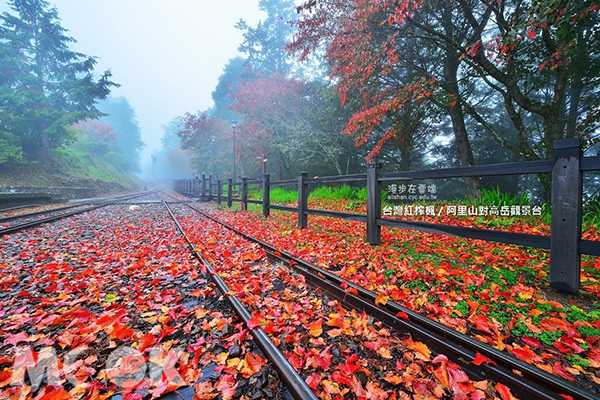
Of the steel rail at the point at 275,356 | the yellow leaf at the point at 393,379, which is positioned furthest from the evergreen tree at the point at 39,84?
the yellow leaf at the point at 393,379

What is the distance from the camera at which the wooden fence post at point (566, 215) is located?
2023 mm

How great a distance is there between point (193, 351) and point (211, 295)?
83 cm

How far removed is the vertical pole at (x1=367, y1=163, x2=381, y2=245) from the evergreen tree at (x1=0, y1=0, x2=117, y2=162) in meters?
20.2

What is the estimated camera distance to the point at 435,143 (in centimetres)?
1184

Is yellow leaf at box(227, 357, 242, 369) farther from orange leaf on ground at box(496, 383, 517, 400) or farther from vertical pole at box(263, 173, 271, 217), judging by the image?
vertical pole at box(263, 173, 271, 217)

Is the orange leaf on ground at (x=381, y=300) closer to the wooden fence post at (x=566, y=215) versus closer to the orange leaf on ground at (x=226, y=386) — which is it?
the orange leaf on ground at (x=226, y=386)

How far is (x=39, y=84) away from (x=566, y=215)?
86.1 ft

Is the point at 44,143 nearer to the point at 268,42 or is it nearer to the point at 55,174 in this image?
the point at 55,174

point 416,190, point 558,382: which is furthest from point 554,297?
point 416,190

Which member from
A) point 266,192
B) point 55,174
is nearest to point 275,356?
point 266,192

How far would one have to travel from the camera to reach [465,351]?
1.47 m

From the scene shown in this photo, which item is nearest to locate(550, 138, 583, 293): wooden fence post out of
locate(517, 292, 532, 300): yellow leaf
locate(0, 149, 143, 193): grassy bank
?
locate(517, 292, 532, 300): yellow leaf

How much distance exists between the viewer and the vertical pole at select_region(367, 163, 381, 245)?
3658mm

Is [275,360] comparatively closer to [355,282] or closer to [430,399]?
[430,399]
